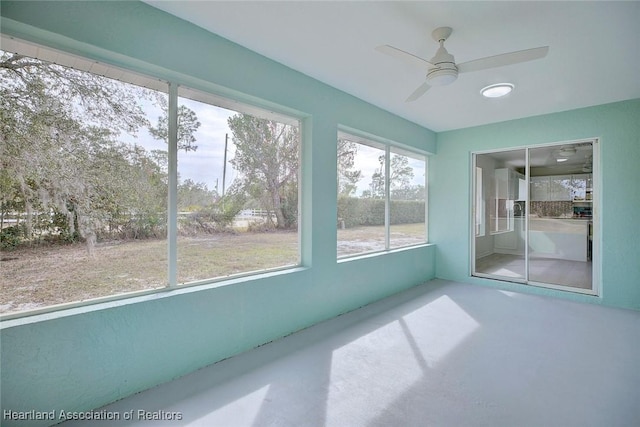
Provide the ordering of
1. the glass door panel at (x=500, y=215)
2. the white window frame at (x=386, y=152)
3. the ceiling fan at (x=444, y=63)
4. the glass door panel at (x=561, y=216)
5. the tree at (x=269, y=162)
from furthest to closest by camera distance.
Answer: the glass door panel at (x=500, y=215) → the glass door panel at (x=561, y=216) → the white window frame at (x=386, y=152) → the tree at (x=269, y=162) → the ceiling fan at (x=444, y=63)

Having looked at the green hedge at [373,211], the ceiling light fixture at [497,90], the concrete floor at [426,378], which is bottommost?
the concrete floor at [426,378]

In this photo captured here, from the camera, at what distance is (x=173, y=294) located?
2127 mm

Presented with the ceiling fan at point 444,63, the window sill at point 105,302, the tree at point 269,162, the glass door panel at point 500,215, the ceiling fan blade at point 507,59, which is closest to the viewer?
the window sill at point 105,302

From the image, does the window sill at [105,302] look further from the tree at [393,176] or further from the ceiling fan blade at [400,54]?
the tree at [393,176]

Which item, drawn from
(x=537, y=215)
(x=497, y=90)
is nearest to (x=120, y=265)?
(x=497, y=90)

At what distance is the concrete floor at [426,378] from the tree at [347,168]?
5.08 feet

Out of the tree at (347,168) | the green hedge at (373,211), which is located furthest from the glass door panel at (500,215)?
the tree at (347,168)

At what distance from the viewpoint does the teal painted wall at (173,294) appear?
1.65 m

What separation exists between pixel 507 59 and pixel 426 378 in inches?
93.2

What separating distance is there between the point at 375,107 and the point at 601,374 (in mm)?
3433

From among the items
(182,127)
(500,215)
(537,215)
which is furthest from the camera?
(500,215)

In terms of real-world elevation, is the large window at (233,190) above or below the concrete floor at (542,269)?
above

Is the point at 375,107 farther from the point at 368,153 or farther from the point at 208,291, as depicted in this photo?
the point at 208,291

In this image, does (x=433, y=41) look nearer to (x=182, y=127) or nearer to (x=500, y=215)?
(x=182, y=127)
